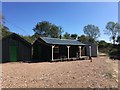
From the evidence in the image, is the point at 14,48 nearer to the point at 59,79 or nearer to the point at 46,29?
the point at 59,79

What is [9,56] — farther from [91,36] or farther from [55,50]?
[91,36]

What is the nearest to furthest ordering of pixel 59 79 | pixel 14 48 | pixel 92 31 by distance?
pixel 59 79
pixel 14 48
pixel 92 31

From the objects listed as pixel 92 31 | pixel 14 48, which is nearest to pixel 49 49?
pixel 14 48

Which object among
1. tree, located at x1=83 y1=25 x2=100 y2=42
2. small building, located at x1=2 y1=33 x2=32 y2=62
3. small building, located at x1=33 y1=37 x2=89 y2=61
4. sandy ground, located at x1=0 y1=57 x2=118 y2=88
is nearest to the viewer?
sandy ground, located at x1=0 y1=57 x2=118 y2=88

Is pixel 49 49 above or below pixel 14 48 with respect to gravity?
below

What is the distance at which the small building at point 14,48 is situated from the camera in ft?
95.9

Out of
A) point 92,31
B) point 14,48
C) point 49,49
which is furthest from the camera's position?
point 92,31

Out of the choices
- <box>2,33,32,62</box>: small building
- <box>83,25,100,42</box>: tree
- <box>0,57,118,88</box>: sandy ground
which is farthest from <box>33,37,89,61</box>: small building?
<box>83,25,100,42</box>: tree

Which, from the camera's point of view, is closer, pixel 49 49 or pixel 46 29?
pixel 49 49

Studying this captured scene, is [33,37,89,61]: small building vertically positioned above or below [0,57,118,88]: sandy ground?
above

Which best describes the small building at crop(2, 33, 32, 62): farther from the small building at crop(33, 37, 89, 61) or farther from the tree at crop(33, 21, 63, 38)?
the tree at crop(33, 21, 63, 38)


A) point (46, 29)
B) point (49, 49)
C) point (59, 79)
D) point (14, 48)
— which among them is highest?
point (46, 29)

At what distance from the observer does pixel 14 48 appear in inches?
1158

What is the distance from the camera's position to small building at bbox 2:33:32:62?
2923 centimetres
